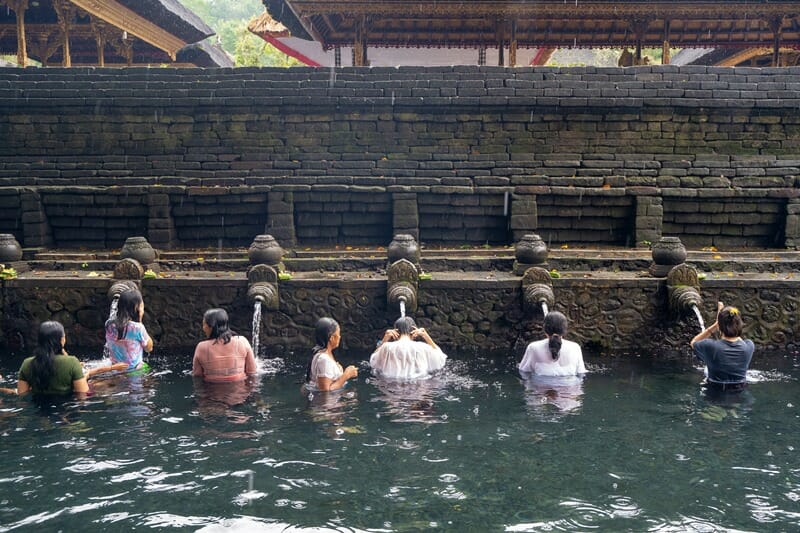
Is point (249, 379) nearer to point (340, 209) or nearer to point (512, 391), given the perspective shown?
point (512, 391)

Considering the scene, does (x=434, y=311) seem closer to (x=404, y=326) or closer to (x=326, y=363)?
(x=404, y=326)

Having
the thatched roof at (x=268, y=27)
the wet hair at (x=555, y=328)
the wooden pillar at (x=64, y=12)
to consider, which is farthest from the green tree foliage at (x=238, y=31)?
the wet hair at (x=555, y=328)

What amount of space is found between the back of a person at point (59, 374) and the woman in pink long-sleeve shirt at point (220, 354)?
3.68 ft

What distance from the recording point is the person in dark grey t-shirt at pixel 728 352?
7.39 meters

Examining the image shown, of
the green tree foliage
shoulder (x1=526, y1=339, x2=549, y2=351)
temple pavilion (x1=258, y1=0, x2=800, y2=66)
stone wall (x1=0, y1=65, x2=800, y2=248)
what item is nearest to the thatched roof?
temple pavilion (x1=258, y1=0, x2=800, y2=66)

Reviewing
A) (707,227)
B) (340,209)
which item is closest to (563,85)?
(707,227)

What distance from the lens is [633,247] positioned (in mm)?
11844

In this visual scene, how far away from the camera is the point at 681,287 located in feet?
30.7

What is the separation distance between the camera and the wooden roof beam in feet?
51.8

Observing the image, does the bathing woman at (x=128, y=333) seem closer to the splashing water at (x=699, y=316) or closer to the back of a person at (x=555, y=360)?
the back of a person at (x=555, y=360)

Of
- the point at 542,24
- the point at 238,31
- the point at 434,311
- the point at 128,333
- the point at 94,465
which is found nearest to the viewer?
the point at 94,465

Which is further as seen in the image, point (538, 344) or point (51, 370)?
point (538, 344)

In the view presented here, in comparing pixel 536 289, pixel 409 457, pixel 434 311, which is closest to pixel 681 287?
pixel 536 289

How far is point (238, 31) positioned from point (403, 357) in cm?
3707
